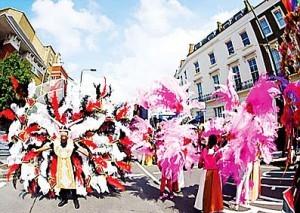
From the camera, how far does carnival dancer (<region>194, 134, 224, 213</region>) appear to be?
5.70 m

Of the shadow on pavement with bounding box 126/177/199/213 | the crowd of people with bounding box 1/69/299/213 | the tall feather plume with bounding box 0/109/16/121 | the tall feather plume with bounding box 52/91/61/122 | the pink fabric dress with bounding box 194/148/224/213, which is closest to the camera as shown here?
the pink fabric dress with bounding box 194/148/224/213

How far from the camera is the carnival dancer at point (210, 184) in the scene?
18.7 ft

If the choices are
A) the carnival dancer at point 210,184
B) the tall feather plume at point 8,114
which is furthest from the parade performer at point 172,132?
the tall feather plume at point 8,114

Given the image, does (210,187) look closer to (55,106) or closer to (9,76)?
(55,106)

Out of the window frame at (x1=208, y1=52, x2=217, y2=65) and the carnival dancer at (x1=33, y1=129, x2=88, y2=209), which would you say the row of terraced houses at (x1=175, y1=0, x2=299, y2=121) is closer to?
the window frame at (x1=208, y1=52, x2=217, y2=65)

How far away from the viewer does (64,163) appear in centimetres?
677

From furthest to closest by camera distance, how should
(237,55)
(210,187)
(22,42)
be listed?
(22,42) < (237,55) < (210,187)

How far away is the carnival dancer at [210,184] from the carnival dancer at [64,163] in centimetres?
278

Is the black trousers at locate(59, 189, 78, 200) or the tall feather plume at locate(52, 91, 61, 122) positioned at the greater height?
the tall feather plume at locate(52, 91, 61, 122)

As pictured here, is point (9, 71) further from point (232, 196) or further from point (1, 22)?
point (232, 196)

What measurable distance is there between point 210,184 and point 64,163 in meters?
3.35

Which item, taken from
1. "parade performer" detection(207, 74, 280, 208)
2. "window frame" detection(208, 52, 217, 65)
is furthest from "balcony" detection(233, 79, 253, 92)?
"parade performer" detection(207, 74, 280, 208)

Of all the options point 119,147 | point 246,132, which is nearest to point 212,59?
point 119,147

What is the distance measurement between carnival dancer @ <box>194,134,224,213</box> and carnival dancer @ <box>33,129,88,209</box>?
2.78 m
